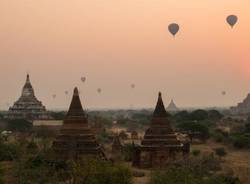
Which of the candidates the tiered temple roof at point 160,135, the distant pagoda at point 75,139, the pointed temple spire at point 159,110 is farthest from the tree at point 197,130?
the distant pagoda at point 75,139

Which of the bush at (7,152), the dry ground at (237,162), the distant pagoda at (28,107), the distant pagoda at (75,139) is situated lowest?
the dry ground at (237,162)

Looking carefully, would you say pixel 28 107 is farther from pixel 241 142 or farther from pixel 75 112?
pixel 75 112

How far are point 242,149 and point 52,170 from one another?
30.0 m

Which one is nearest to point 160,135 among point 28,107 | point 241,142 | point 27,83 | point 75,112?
point 75,112

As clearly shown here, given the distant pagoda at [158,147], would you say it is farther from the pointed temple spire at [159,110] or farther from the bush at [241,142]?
the bush at [241,142]

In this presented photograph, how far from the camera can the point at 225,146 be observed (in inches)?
2288

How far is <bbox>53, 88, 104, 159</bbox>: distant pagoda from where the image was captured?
31.0 metres

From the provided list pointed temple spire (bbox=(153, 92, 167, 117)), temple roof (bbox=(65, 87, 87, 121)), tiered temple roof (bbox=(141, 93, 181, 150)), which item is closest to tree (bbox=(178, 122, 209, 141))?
pointed temple spire (bbox=(153, 92, 167, 117))

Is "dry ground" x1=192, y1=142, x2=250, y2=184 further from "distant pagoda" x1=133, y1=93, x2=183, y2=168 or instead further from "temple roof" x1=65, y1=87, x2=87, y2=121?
"temple roof" x1=65, y1=87, x2=87, y2=121

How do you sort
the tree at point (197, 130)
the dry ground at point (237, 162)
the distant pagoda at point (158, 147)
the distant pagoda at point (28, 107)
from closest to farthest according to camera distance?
the dry ground at point (237, 162) < the distant pagoda at point (158, 147) < the tree at point (197, 130) < the distant pagoda at point (28, 107)

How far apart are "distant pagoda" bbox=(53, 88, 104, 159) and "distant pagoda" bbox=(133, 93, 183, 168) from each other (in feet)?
13.0

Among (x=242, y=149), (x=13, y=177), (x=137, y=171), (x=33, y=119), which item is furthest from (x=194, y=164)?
(x=33, y=119)

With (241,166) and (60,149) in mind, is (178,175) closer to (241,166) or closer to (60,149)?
(60,149)

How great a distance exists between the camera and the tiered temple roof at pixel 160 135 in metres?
34.3
